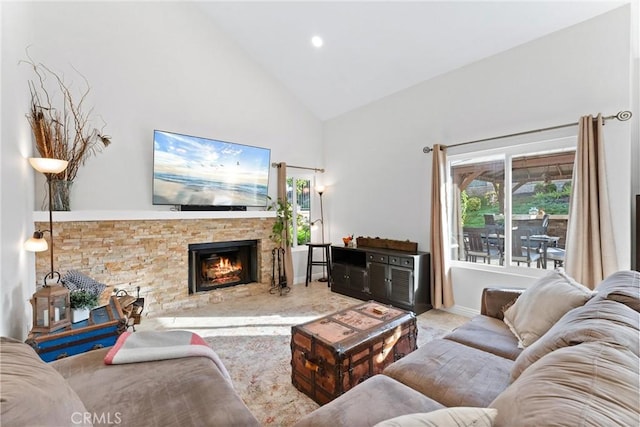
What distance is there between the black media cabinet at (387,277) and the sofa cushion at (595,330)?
240 cm

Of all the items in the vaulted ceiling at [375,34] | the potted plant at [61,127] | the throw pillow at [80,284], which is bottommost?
the throw pillow at [80,284]

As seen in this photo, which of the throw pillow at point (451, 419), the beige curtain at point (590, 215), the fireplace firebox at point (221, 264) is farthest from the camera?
the fireplace firebox at point (221, 264)

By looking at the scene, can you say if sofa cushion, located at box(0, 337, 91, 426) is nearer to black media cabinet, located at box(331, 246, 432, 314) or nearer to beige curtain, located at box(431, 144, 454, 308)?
black media cabinet, located at box(331, 246, 432, 314)

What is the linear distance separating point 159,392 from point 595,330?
1828mm

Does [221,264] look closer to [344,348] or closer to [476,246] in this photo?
[344,348]

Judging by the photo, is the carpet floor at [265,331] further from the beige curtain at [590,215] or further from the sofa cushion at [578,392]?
the sofa cushion at [578,392]

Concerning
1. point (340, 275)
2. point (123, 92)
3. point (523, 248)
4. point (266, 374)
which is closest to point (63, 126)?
point (123, 92)

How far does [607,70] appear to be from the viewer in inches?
104

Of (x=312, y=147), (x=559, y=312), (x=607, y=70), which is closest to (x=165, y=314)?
(x=312, y=147)

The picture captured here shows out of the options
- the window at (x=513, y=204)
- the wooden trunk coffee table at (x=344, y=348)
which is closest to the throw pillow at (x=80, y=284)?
the wooden trunk coffee table at (x=344, y=348)

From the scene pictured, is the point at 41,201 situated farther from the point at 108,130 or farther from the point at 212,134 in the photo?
the point at 212,134

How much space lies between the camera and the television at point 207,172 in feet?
12.3

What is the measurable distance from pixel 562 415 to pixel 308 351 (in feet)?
5.22

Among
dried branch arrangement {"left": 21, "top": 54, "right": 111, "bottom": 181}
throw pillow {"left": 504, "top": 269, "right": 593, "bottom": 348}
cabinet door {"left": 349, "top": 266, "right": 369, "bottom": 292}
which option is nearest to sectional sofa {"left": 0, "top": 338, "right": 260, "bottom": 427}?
throw pillow {"left": 504, "top": 269, "right": 593, "bottom": 348}
